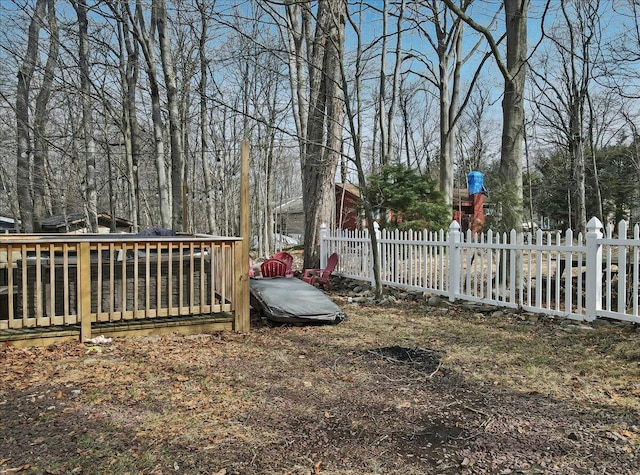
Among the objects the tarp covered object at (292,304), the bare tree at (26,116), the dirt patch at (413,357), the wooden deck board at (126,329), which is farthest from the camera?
the bare tree at (26,116)

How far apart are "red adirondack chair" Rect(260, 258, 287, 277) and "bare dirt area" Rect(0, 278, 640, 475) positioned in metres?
3.43

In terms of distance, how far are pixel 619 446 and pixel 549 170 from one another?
2638 centimetres

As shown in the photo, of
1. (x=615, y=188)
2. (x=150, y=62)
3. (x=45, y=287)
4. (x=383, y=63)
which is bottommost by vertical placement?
(x=45, y=287)

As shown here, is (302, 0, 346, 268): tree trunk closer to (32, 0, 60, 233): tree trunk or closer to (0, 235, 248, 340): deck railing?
(0, 235, 248, 340): deck railing

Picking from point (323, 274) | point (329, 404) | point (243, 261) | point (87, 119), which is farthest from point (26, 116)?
Result: point (329, 404)

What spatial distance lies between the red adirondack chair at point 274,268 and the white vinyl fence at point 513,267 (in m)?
1.42

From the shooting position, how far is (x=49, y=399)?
3162 mm

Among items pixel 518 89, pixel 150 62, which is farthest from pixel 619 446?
pixel 150 62

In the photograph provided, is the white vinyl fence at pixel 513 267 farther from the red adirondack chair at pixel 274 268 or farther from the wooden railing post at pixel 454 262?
the red adirondack chair at pixel 274 268

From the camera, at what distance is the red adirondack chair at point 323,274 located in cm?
873

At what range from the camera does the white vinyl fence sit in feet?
16.5

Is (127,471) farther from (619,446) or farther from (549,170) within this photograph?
(549,170)

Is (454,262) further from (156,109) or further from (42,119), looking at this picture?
(42,119)

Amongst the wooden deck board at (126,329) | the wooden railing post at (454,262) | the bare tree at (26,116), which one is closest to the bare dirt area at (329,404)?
the wooden deck board at (126,329)
